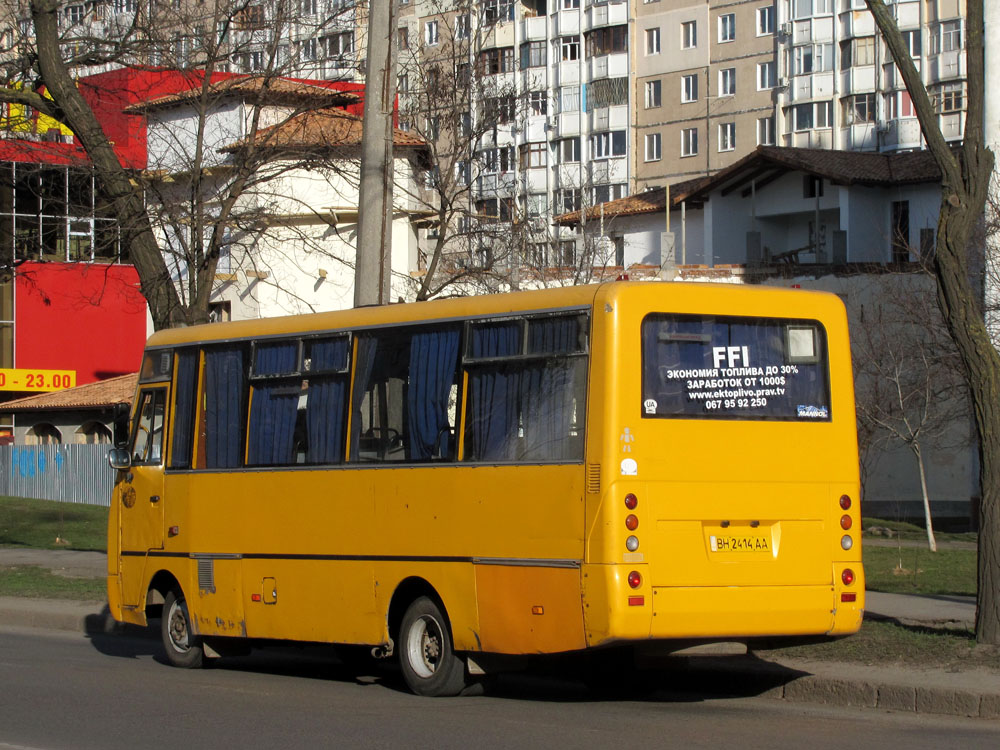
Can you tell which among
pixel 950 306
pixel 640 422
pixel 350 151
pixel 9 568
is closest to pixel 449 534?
pixel 640 422

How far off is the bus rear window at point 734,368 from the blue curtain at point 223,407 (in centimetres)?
441

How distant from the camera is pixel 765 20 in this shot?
2990 inches

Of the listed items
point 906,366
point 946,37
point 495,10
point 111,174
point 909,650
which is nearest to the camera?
point 909,650

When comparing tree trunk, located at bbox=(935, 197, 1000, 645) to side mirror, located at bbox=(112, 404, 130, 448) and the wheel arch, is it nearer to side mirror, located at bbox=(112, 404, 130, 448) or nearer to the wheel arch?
the wheel arch

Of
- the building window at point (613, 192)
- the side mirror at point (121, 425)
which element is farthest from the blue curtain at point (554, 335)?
the building window at point (613, 192)

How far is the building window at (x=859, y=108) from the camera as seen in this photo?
7141 centimetres

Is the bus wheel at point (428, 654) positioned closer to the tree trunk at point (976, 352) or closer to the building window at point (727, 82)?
the tree trunk at point (976, 352)

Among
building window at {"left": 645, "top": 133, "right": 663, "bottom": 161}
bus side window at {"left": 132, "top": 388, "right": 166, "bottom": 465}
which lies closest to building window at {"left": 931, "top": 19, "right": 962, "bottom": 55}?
building window at {"left": 645, "top": 133, "right": 663, "bottom": 161}

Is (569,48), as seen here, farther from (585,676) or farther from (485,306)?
(485,306)

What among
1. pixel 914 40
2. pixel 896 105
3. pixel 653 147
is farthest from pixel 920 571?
pixel 653 147

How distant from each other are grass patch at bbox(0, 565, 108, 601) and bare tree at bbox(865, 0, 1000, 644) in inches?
Result: 443

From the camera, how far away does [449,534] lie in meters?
10.2

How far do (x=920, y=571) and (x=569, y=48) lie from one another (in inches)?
2568

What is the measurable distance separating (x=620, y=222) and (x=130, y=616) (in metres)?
49.8
